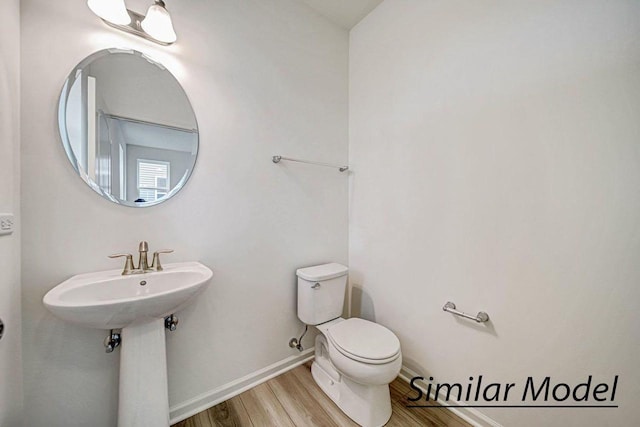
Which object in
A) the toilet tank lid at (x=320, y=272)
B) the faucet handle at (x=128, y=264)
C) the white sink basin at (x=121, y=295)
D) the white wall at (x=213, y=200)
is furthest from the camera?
the toilet tank lid at (x=320, y=272)

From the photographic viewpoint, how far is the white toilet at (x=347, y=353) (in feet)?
3.97

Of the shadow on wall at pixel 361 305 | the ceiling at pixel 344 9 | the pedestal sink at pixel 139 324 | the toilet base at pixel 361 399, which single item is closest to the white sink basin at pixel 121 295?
the pedestal sink at pixel 139 324

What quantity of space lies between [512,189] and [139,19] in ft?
6.46

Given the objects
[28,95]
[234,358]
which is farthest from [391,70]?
[234,358]

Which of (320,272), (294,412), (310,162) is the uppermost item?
(310,162)

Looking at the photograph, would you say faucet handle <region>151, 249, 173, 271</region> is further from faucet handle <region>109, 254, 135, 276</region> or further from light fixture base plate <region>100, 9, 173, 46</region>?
light fixture base plate <region>100, 9, 173, 46</region>

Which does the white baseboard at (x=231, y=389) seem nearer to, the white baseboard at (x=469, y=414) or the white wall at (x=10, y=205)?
the white wall at (x=10, y=205)

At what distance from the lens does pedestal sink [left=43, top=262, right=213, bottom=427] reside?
90 centimetres

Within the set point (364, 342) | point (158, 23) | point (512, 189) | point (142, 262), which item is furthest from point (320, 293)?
point (158, 23)

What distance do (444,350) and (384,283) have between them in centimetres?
52

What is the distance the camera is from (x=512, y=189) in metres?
1.14

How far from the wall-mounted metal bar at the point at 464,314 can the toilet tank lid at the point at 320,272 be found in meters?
0.66

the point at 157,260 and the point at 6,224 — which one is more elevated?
the point at 6,224

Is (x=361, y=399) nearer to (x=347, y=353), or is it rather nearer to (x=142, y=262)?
(x=347, y=353)
